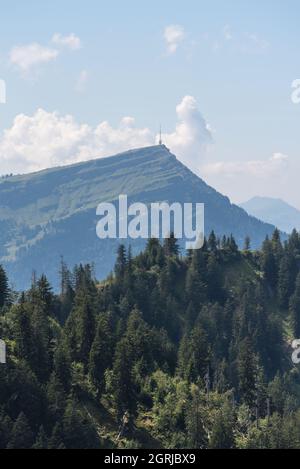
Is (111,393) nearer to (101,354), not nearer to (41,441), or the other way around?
(101,354)

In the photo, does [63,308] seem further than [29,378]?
Yes

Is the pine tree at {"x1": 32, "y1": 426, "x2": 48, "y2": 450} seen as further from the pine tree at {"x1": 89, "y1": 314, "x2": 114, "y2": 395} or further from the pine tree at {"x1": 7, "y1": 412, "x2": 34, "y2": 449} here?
the pine tree at {"x1": 89, "y1": 314, "x2": 114, "y2": 395}

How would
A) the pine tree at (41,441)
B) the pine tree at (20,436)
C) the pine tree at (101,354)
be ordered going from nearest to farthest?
the pine tree at (20,436) → the pine tree at (41,441) → the pine tree at (101,354)

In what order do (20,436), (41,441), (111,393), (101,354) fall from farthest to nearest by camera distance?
(101,354), (111,393), (41,441), (20,436)

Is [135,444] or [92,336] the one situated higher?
[92,336]

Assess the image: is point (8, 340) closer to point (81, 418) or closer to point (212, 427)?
point (81, 418)

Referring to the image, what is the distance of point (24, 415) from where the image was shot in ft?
298

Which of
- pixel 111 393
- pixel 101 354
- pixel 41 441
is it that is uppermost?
pixel 101 354

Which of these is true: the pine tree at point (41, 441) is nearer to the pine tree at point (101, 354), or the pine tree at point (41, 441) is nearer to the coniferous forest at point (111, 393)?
the coniferous forest at point (111, 393)

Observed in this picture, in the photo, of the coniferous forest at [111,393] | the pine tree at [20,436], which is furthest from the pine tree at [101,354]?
the pine tree at [20,436]

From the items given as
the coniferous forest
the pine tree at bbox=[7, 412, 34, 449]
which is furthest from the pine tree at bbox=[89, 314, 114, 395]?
the pine tree at bbox=[7, 412, 34, 449]

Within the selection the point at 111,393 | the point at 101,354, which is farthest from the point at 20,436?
the point at 101,354
